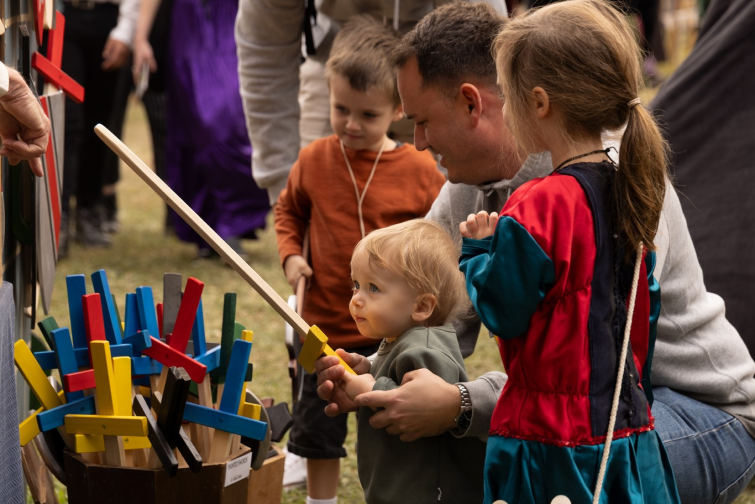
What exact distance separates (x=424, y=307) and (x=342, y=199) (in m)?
0.83

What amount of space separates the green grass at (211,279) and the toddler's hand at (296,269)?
663 mm

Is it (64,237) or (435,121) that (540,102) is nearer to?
(435,121)

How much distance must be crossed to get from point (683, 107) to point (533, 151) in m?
1.81

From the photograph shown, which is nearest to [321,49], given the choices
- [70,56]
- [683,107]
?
[683,107]

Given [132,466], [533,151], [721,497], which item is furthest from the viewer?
[721,497]

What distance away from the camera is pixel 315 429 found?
268cm

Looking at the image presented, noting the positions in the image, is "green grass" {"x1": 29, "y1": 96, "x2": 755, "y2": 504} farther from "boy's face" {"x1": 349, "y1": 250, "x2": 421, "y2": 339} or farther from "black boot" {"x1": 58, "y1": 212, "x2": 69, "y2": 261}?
"boy's face" {"x1": 349, "y1": 250, "x2": 421, "y2": 339}

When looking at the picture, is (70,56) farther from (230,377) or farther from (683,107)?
(230,377)

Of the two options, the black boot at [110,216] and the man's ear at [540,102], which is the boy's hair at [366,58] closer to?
the man's ear at [540,102]

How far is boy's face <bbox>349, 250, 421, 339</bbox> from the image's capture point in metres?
1.91

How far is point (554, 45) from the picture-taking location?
5.30 ft

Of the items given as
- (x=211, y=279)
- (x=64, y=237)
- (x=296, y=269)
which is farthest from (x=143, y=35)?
(x=296, y=269)

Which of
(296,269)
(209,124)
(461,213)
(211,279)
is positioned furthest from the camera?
(209,124)

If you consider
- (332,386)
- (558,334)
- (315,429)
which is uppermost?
(558,334)
